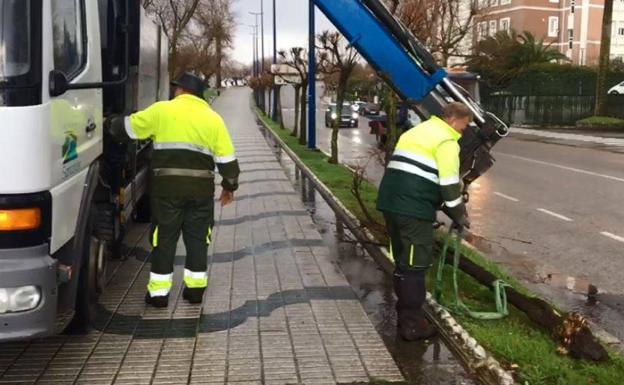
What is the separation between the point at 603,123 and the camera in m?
35.1

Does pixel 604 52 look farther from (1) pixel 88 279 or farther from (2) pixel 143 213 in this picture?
(1) pixel 88 279

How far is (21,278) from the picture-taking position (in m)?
3.57

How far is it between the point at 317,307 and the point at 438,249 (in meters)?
1.90

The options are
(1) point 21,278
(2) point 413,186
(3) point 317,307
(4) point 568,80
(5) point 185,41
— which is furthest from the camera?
(5) point 185,41

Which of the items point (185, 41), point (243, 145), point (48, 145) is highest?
point (185, 41)

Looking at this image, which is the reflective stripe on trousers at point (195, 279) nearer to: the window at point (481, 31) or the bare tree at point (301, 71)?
the bare tree at point (301, 71)

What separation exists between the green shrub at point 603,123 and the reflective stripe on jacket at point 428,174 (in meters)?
32.8

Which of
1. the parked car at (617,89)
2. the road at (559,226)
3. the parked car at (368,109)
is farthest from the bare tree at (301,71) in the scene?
the parked car at (368,109)

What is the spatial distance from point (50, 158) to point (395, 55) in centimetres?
373

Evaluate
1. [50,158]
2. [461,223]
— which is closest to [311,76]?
[461,223]

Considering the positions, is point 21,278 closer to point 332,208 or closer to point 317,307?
point 317,307

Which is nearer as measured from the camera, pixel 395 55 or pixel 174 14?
pixel 395 55

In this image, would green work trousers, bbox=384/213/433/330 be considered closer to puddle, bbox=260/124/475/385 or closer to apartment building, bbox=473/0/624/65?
puddle, bbox=260/124/475/385

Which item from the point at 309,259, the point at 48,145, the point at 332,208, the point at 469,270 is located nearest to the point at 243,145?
the point at 332,208
